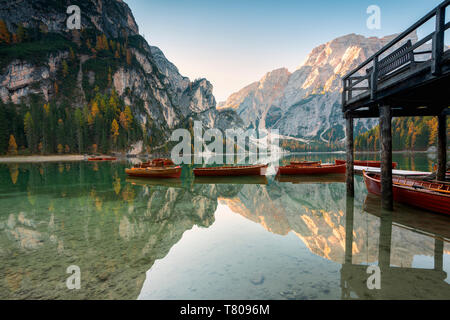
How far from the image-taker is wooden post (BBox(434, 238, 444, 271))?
6527mm

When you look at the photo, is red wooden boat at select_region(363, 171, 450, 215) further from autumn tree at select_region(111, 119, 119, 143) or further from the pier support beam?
autumn tree at select_region(111, 119, 119, 143)

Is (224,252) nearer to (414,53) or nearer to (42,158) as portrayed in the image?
(414,53)

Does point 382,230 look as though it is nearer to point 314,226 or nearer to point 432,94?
point 314,226

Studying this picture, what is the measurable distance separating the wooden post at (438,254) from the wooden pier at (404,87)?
4.81 meters

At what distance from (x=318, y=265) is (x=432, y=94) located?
1220cm

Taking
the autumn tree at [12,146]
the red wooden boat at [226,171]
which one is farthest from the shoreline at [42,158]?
the red wooden boat at [226,171]

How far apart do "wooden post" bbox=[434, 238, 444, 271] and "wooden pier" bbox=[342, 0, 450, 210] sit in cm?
481

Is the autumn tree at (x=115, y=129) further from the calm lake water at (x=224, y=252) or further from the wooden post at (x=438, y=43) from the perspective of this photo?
the wooden post at (x=438, y=43)

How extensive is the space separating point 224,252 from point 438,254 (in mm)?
7385

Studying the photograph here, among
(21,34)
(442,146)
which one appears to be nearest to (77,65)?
(21,34)

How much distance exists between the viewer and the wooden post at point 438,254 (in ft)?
21.4

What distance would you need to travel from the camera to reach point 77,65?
151750 mm

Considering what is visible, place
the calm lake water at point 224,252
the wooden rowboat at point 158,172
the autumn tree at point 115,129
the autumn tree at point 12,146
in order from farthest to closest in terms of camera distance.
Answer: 1. the autumn tree at point 115,129
2. the autumn tree at point 12,146
3. the wooden rowboat at point 158,172
4. the calm lake water at point 224,252

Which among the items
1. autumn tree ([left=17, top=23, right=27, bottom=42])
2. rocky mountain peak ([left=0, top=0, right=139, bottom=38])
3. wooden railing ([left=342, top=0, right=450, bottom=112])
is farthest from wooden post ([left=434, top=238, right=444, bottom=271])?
rocky mountain peak ([left=0, top=0, right=139, bottom=38])
